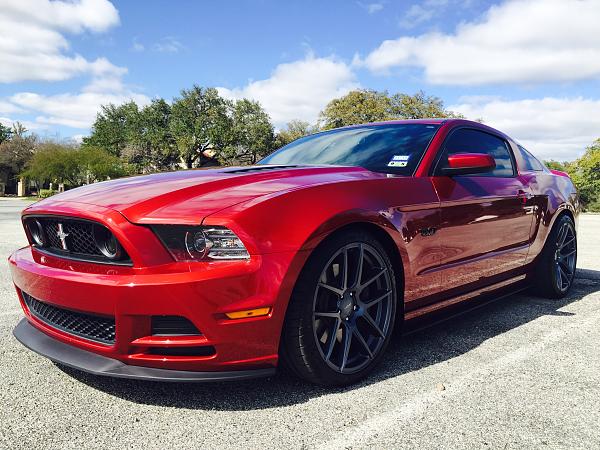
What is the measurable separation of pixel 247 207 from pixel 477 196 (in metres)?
1.77

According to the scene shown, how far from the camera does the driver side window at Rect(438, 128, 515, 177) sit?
3311mm

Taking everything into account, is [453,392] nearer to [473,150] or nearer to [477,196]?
[477,196]

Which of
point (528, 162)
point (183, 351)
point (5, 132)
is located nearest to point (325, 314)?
point (183, 351)

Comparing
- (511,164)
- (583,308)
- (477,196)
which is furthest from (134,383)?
(583,308)

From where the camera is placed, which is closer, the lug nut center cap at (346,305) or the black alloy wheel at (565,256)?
the lug nut center cap at (346,305)

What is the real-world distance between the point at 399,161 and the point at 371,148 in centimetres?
30

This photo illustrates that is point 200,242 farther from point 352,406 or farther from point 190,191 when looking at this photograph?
point 352,406

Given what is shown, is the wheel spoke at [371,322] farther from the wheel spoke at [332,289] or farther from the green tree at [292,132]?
the green tree at [292,132]

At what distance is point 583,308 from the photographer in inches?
160

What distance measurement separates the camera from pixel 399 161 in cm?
305

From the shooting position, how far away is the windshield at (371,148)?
306 centimetres

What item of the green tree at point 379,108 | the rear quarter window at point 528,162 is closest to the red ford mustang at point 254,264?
the rear quarter window at point 528,162

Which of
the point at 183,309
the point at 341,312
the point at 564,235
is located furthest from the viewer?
the point at 564,235

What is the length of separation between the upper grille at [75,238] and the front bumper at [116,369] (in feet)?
1.40
